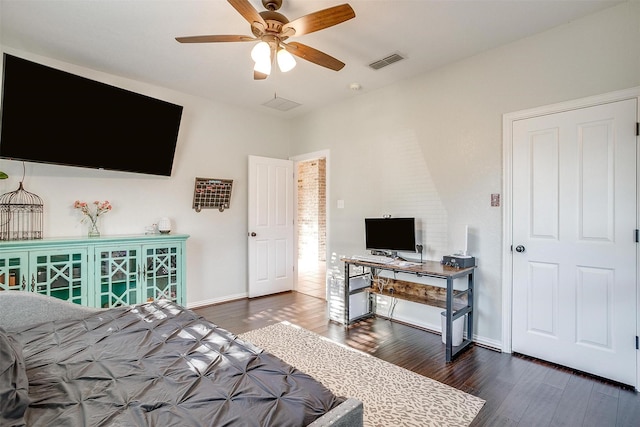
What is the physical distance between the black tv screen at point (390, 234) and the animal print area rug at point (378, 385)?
122 centimetres

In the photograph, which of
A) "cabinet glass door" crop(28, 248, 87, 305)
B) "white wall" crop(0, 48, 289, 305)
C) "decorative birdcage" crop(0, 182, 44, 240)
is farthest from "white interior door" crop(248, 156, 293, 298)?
"decorative birdcage" crop(0, 182, 44, 240)

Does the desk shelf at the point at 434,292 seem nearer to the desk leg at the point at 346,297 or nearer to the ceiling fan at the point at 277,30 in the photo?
the desk leg at the point at 346,297

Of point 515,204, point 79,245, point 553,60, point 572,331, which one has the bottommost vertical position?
point 572,331

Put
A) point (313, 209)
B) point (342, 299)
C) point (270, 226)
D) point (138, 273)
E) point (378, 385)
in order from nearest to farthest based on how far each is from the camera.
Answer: point (378, 385) < point (138, 273) < point (342, 299) < point (270, 226) < point (313, 209)

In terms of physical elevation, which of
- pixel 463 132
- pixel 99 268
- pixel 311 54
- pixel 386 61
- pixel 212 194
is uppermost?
pixel 386 61

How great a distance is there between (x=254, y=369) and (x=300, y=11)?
253 centimetres

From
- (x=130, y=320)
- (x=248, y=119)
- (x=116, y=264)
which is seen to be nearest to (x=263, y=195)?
(x=248, y=119)

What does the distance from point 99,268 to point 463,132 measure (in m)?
3.99

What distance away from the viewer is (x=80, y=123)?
3154 mm

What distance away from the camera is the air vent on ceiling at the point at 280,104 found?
14.6 ft

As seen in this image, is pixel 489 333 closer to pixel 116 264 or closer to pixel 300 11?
pixel 300 11

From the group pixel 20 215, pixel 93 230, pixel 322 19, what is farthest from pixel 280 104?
pixel 20 215

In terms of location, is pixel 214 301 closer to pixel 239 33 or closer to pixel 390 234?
pixel 390 234

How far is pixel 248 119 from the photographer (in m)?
4.92
